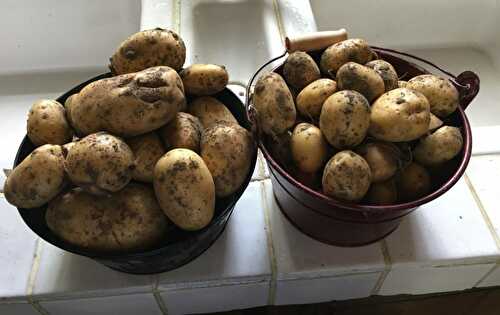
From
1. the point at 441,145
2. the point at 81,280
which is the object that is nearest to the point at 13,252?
the point at 81,280

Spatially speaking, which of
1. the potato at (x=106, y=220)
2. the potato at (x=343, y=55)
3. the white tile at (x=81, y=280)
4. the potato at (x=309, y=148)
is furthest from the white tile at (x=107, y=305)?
the potato at (x=343, y=55)

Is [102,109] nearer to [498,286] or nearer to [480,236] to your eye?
[480,236]

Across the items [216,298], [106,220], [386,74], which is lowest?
[216,298]

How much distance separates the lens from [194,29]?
0.77m

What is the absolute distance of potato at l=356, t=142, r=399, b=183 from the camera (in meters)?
0.45

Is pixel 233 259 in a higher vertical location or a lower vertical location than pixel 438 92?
lower

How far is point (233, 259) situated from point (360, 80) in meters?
0.26

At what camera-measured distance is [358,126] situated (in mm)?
440

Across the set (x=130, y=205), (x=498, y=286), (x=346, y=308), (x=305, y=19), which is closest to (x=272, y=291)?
(x=346, y=308)

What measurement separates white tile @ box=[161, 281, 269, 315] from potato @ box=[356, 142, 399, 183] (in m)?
0.20

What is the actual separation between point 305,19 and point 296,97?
306 mm

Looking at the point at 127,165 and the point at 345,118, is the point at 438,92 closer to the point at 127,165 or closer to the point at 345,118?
the point at 345,118

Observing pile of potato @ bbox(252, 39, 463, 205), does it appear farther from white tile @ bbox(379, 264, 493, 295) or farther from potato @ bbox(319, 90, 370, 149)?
white tile @ bbox(379, 264, 493, 295)

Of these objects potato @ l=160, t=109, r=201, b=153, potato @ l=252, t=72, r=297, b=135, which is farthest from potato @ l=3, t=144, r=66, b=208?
potato @ l=252, t=72, r=297, b=135
